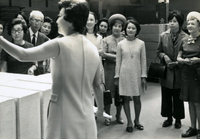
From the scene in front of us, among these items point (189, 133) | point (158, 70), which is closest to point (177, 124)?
point (189, 133)

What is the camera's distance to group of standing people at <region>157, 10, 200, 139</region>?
3.82 meters

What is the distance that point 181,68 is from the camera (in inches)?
161

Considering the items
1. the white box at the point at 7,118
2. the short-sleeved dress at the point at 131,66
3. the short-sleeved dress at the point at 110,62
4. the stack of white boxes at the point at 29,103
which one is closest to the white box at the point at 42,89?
the stack of white boxes at the point at 29,103

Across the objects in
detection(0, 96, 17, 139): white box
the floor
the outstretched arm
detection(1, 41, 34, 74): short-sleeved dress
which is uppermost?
the outstretched arm

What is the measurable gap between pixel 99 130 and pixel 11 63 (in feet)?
5.25

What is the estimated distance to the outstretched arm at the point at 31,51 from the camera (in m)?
1.55

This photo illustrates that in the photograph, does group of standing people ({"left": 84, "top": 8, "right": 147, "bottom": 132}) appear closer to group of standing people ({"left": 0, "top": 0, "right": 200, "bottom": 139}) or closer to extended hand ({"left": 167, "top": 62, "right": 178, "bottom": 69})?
group of standing people ({"left": 0, "top": 0, "right": 200, "bottom": 139})

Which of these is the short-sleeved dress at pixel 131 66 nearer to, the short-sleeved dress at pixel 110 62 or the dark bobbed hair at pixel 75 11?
the short-sleeved dress at pixel 110 62

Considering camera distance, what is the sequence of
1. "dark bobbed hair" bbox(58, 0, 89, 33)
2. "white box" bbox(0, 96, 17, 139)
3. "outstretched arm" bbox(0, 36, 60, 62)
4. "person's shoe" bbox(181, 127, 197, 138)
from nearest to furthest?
1. "outstretched arm" bbox(0, 36, 60, 62)
2. "dark bobbed hair" bbox(58, 0, 89, 33)
3. "white box" bbox(0, 96, 17, 139)
4. "person's shoe" bbox(181, 127, 197, 138)

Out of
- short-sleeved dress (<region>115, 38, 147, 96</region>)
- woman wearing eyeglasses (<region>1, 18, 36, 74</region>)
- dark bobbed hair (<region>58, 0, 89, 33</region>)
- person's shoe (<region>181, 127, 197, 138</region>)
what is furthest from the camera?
short-sleeved dress (<region>115, 38, 147, 96</region>)

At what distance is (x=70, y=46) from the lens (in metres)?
1.72

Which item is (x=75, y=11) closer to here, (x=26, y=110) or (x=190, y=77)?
(x=26, y=110)

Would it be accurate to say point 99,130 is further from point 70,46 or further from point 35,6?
point 35,6

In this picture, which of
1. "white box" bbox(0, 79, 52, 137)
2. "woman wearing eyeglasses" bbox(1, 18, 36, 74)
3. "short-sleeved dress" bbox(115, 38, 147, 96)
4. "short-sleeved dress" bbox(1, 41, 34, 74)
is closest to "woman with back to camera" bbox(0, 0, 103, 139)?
"white box" bbox(0, 79, 52, 137)
